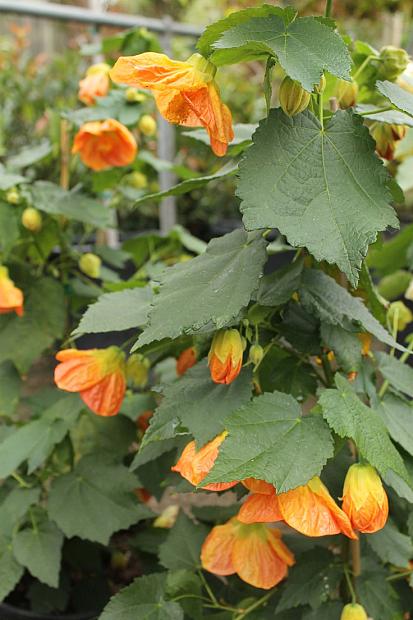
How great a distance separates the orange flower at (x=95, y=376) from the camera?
A: 2.35ft

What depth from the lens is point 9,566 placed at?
34.8 inches

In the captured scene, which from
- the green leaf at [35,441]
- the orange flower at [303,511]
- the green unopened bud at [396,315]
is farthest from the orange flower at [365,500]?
the green leaf at [35,441]

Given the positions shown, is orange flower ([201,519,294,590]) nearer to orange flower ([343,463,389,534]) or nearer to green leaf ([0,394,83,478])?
orange flower ([343,463,389,534])

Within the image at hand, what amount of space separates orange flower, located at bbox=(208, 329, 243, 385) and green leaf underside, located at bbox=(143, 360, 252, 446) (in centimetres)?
2

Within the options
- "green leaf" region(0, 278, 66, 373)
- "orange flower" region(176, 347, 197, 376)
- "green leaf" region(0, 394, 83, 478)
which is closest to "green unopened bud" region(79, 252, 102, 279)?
"green leaf" region(0, 278, 66, 373)

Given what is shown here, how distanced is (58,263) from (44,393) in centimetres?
25

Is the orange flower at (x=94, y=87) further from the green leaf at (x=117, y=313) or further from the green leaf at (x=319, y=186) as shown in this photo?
the green leaf at (x=319, y=186)

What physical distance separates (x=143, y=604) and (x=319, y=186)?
465 millimetres

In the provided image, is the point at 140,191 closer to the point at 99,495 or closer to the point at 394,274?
the point at 394,274

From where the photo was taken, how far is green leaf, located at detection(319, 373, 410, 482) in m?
0.52

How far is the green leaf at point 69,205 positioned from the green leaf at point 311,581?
1.88 ft

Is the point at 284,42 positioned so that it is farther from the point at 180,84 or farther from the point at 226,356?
the point at 226,356

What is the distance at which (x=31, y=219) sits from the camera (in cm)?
102

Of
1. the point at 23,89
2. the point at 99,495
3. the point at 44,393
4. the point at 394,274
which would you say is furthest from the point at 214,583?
the point at 23,89
